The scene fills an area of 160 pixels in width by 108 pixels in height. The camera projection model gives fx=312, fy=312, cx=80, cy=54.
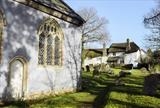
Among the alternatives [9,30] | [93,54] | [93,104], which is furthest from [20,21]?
[93,54]

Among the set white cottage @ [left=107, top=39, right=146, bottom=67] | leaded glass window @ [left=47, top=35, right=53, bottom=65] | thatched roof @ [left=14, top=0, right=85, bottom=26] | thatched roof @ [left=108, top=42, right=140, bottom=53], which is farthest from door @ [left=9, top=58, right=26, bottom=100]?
thatched roof @ [left=108, top=42, right=140, bottom=53]

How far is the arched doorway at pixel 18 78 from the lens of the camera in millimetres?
19484

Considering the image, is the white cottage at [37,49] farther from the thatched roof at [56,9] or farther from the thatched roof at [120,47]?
the thatched roof at [120,47]

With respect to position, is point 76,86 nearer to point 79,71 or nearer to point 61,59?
point 79,71

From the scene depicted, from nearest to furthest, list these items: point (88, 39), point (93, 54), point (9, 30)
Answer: point (9, 30) < point (88, 39) < point (93, 54)

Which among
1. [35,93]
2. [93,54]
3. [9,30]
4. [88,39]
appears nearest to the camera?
[9,30]

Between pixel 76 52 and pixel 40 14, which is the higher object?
pixel 40 14

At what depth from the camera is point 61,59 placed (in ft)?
79.3

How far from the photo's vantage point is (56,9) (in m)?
22.8

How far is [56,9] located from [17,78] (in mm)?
6056

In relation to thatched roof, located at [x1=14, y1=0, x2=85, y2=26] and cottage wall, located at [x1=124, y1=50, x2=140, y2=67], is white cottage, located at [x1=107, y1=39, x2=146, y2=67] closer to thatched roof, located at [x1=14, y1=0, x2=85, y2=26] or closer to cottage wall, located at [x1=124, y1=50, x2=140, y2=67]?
cottage wall, located at [x1=124, y1=50, x2=140, y2=67]

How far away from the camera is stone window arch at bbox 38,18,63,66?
875 inches

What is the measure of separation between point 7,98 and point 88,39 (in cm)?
5522

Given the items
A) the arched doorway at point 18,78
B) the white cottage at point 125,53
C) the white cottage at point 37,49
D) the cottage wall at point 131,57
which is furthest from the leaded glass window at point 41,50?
the cottage wall at point 131,57
